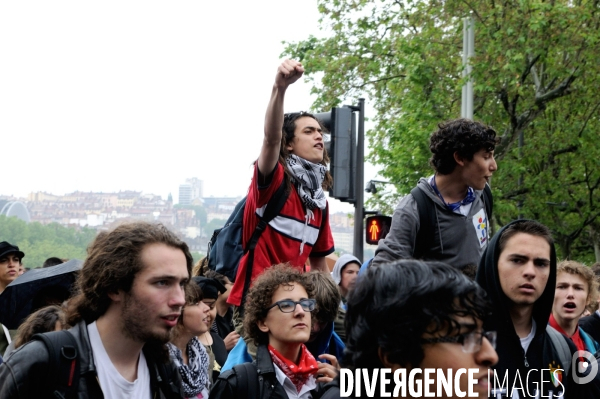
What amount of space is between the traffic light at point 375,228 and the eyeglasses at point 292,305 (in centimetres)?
924

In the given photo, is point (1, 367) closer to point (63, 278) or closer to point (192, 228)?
point (63, 278)

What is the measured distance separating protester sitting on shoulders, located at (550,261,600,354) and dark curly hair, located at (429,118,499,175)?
82.3 inches

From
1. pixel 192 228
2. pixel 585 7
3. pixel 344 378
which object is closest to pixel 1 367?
pixel 344 378

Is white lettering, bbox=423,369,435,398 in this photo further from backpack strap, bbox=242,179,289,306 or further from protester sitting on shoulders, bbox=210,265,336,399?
backpack strap, bbox=242,179,289,306

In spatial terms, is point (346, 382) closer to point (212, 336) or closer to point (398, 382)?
point (398, 382)

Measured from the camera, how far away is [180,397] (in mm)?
4168

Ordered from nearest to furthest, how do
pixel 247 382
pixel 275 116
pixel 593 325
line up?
1. pixel 247 382
2. pixel 275 116
3. pixel 593 325

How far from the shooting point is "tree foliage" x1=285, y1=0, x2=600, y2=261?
2138 cm

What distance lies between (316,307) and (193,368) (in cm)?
88

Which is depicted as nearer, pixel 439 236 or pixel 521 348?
pixel 521 348

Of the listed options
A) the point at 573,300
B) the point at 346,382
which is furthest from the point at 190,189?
the point at 346,382

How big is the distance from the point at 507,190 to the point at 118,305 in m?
22.1

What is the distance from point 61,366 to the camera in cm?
376

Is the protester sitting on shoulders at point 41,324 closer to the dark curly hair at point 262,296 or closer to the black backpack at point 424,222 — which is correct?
the dark curly hair at point 262,296
